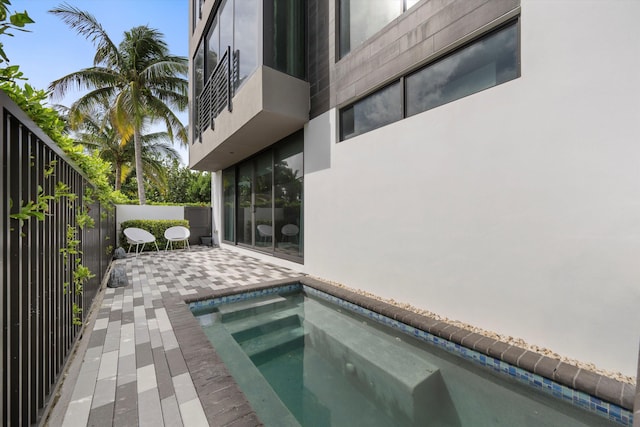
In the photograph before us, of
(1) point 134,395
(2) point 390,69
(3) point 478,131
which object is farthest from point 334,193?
(1) point 134,395

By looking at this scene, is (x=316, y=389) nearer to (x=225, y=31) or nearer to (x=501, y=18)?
(x=501, y=18)

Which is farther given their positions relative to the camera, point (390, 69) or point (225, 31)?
point (225, 31)

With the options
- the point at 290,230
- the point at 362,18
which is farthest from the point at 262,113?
the point at 290,230

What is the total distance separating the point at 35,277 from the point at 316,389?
224 centimetres

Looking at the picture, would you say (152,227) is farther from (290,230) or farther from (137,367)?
(137,367)

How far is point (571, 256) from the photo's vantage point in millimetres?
2445

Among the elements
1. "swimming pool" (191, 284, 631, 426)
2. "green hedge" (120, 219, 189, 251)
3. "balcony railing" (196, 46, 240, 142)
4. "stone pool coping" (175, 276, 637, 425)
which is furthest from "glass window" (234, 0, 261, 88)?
"green hedge" (120, 219, 189, 251)

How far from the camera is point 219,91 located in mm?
6750

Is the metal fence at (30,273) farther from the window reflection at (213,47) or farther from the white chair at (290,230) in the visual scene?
the window reflection at (213,47)

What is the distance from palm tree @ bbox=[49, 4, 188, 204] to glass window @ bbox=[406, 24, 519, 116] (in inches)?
451

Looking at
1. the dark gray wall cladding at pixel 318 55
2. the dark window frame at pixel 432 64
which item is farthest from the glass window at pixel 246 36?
the dark window frame at pixel 432 64

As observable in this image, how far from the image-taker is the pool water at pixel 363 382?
2.09 meters

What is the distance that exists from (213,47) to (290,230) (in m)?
5.76

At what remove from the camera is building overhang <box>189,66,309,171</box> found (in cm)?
493
